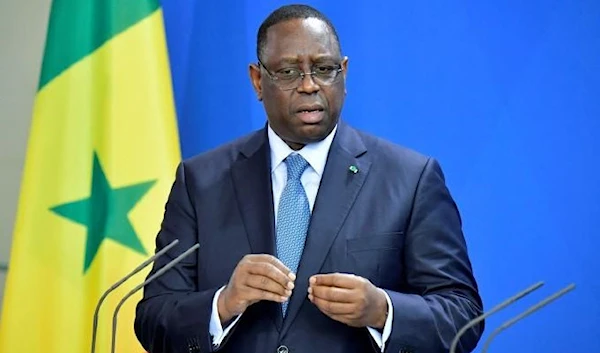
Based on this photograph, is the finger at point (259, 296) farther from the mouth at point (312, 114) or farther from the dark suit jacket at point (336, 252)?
the mouth at point (312, 114)

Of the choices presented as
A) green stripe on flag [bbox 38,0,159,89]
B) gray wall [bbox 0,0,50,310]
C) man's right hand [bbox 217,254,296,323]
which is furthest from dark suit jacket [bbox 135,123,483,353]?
gray wall [bbox 0,0,50,310]

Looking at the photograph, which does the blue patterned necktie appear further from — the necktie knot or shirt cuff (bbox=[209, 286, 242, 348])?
shirt cuff (bbox=[209, 286, 242, 348])

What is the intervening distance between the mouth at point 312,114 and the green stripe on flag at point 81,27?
972mm

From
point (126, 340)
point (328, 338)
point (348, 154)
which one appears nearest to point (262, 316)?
point (328, 338)

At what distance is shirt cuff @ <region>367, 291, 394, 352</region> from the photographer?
1858 millimetres

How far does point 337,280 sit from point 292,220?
0.94ft

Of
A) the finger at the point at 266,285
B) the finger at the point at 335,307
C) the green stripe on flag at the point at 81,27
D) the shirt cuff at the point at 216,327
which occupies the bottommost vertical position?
the shirt cuff at the point at 216,327

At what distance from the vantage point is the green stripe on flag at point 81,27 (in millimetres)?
2857

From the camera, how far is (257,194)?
208 centimetres

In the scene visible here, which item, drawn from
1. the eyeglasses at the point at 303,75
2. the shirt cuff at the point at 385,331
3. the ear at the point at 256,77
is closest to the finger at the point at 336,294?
the shirt cuff at the point at 385,331

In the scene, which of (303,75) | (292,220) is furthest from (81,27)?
(292,220)

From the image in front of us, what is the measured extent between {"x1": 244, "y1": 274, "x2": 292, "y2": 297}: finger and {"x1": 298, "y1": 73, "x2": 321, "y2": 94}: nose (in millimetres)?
434

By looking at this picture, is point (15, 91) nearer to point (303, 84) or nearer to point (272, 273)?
point (303, 84)

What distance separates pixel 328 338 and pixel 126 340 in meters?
0.99
